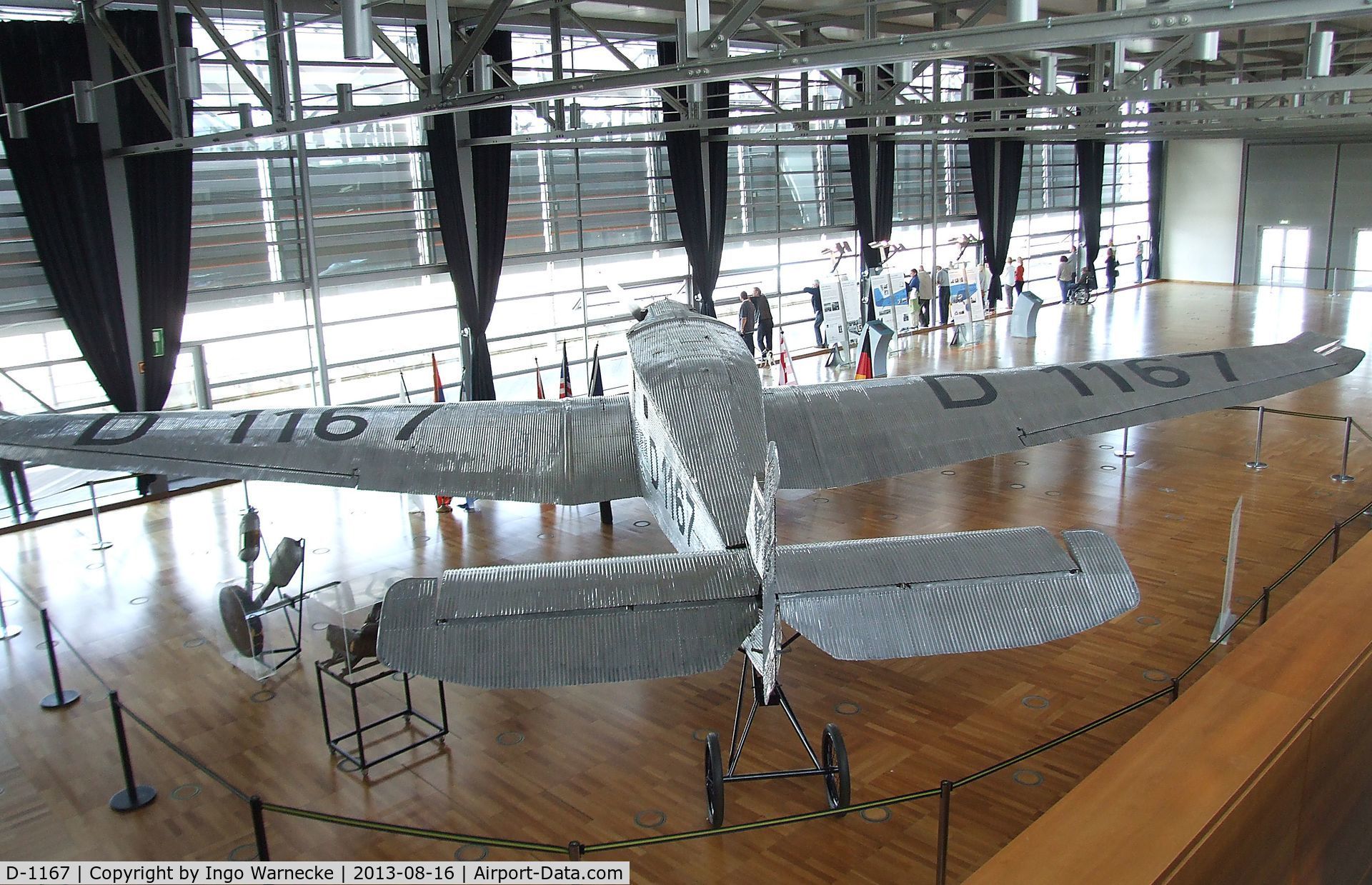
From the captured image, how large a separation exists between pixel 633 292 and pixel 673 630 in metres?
17.1

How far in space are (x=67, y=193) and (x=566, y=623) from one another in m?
12.5

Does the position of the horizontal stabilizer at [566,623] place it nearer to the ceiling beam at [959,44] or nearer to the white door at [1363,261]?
the ceiling beam at [959,44]

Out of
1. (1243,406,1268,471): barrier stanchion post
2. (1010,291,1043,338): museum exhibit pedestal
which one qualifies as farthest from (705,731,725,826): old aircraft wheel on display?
(1010,291,1043,338): museum exhibit pedestal

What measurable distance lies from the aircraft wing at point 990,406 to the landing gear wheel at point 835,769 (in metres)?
3.41

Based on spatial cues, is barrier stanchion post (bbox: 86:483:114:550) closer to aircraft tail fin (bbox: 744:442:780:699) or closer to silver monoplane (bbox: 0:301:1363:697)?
silver monoplane (bbox: 0:301:1363:697)

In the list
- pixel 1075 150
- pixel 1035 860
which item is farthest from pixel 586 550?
pixel 1075 150

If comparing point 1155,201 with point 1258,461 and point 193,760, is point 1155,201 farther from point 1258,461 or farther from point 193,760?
point 193,760

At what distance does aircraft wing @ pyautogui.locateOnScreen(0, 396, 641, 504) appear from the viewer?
9.35 meters

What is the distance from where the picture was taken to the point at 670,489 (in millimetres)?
8125

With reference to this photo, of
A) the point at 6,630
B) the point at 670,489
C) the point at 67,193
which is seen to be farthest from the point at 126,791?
the point at 67,193

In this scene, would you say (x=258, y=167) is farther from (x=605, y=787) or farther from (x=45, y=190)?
(x=605, y=787)

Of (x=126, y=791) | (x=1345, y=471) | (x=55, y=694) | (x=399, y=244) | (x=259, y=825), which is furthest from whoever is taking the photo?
(x=399, y=244)

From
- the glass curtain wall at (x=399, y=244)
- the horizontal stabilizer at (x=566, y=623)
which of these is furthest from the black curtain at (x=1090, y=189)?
the horizontal stabilizer at (x=566, y=623)

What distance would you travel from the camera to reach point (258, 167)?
52.5 ft
